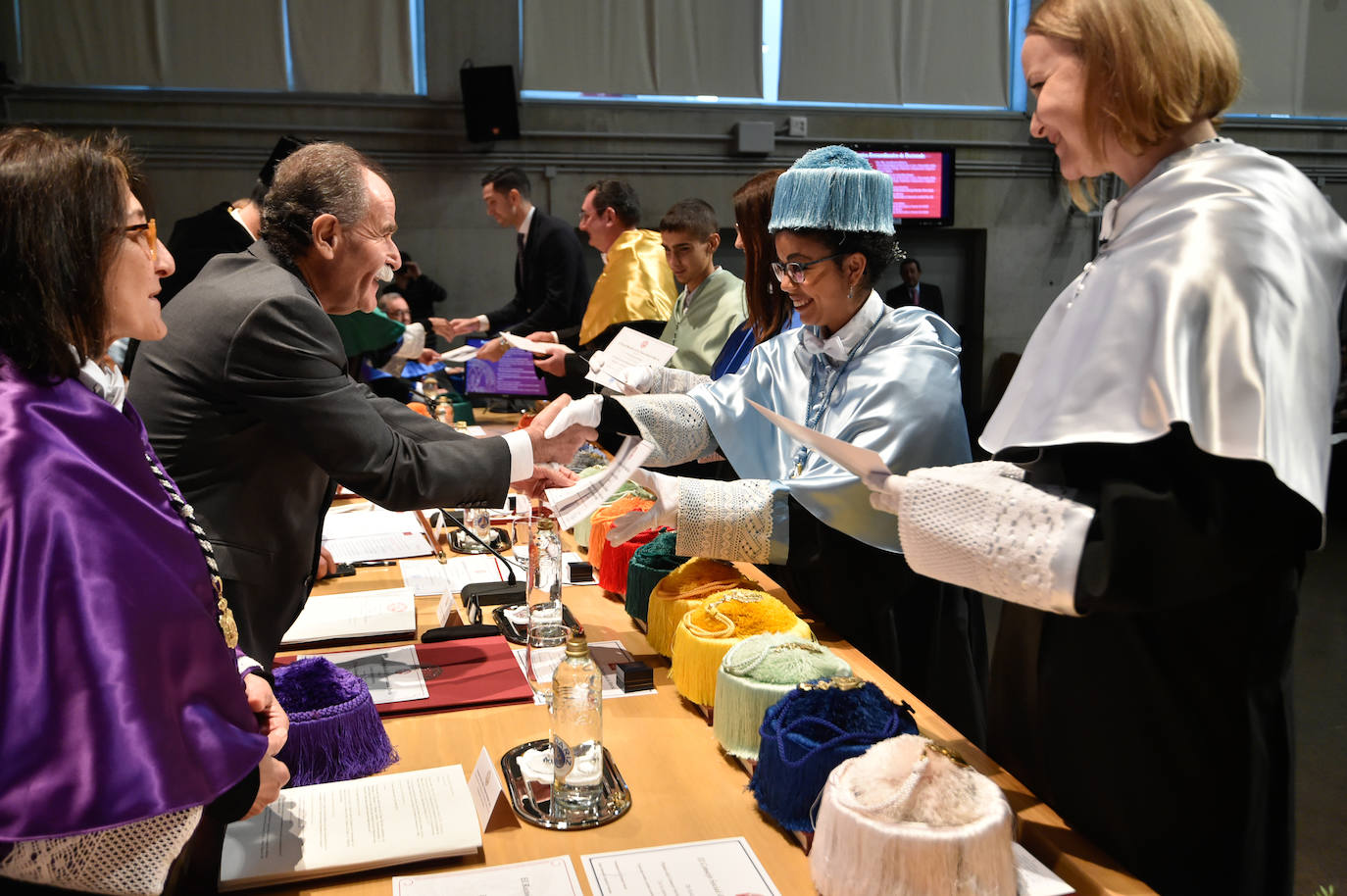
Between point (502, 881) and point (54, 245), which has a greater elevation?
point (54, 245)

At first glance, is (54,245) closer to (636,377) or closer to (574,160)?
(636,377)

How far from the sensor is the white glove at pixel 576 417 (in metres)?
2.30

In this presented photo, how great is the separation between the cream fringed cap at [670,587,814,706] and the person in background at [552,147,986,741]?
0.62 ft

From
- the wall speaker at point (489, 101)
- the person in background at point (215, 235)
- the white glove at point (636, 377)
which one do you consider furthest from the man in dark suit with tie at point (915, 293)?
the white glove at point (636, 377)

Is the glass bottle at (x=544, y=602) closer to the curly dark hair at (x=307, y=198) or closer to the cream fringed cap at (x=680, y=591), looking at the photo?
the cream fringed cap at (x=680, y=591)

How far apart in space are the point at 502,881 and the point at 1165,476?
881 millimetres

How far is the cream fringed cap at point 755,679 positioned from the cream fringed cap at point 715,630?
3.7 inches

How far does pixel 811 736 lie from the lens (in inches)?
52.6

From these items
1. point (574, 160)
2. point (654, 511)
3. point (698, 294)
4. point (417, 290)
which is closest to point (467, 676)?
point (654, 511)

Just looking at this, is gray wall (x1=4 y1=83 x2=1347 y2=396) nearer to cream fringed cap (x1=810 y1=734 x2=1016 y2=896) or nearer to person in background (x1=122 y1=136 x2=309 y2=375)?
person in background (x1=122 y1=136 x2=309 y2=375)

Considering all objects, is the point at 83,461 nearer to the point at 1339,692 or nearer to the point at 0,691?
the point at 0,691

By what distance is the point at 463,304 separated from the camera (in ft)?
29.6

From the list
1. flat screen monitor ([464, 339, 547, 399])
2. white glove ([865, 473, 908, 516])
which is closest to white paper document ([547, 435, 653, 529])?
white glove ([865, 473, 908, 516])

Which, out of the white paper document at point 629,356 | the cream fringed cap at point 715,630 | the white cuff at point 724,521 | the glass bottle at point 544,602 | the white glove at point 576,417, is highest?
the white paper document at point 629,356
